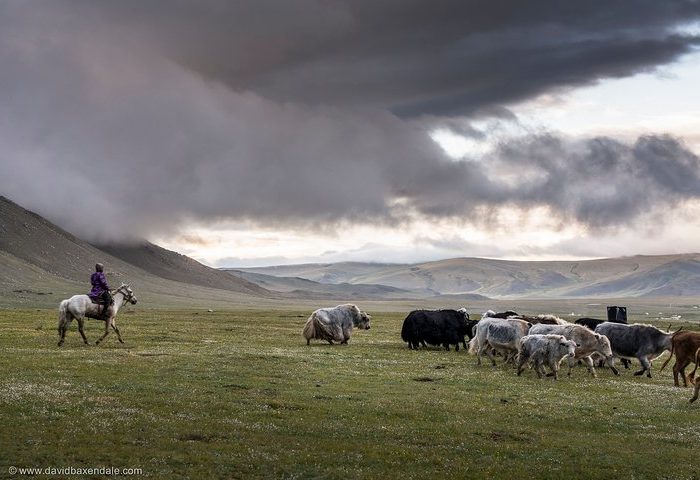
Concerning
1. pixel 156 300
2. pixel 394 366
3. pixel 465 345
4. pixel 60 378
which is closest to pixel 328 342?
pixel 465 345

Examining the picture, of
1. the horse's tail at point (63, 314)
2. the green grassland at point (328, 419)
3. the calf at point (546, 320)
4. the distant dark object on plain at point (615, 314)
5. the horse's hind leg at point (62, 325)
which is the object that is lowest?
the green grassland at point (328, 419)

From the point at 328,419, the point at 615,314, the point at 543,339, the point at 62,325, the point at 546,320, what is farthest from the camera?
the point at 615,314

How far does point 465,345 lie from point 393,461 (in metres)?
29.0

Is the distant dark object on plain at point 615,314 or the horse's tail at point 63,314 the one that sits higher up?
the distant dark object on plain at point 615,314

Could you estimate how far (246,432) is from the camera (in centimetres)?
1733

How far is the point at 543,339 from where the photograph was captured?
2956 centimetres

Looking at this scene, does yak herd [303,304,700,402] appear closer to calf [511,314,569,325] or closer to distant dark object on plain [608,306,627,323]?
calf [511,314,569,325]

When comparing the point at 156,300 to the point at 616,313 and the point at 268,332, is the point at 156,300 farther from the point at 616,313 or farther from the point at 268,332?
the point at 616,313

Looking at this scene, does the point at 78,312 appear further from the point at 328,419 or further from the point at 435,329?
the point at 328,419

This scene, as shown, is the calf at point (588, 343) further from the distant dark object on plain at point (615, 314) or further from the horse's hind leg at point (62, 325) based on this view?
the horse's hind leg at point (62, 325)

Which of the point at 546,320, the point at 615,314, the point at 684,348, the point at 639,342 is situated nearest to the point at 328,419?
the point at 684,348

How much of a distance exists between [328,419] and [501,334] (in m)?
15.8

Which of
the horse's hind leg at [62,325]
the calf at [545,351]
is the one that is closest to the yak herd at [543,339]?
the calf at [545,351]

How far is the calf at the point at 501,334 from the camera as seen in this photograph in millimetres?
32875
